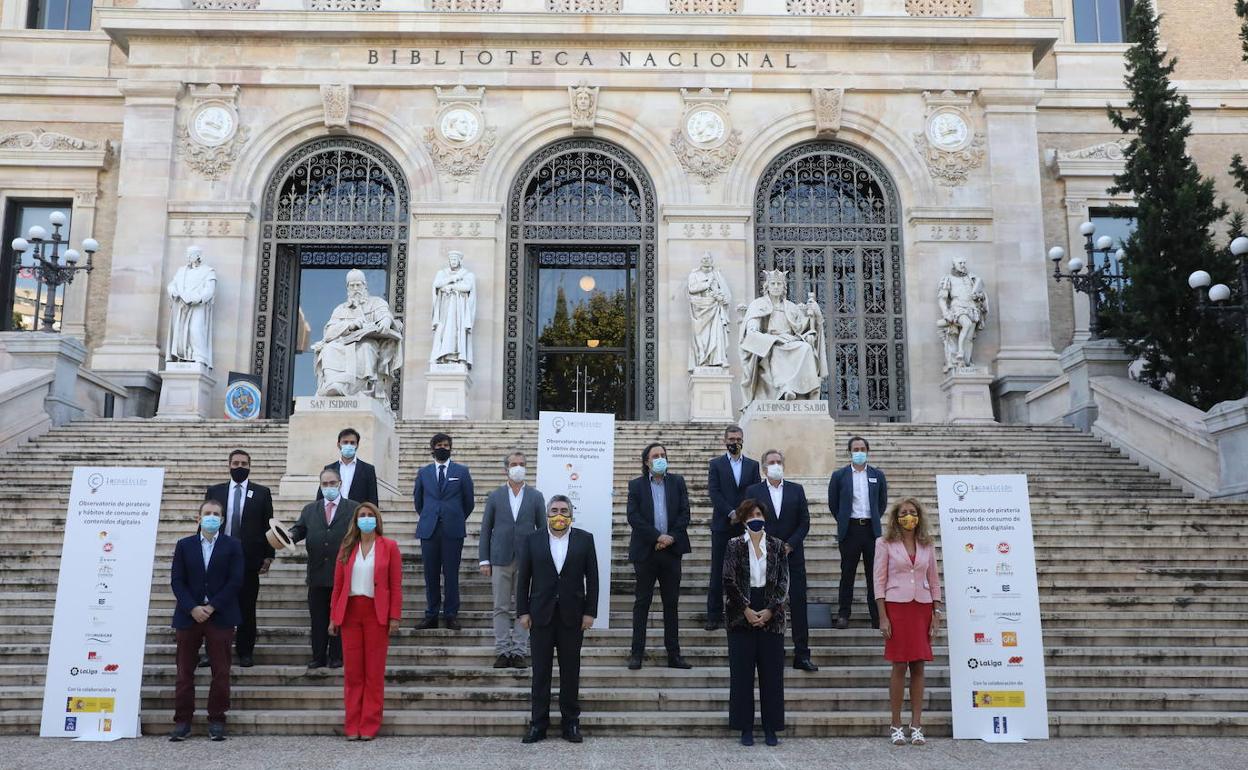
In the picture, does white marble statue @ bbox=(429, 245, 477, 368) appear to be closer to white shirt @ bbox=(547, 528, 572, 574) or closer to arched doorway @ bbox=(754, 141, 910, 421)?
arched doorway @ bbox=(754, 141, 910, 421)

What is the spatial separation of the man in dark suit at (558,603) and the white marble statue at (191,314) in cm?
1430

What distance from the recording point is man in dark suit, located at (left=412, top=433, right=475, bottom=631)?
9.54 meters

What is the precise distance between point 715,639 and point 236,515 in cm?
406

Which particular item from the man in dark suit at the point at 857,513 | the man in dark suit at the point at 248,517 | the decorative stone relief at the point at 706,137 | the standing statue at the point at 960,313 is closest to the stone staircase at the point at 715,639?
the man in dark suit at the point at 857,513

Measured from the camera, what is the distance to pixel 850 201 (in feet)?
75.0

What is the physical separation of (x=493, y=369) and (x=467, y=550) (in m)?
10.2

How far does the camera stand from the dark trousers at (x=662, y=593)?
894 cm

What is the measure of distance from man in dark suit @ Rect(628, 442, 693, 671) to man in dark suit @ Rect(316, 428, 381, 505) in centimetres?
230

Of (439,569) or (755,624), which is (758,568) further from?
(439,569)

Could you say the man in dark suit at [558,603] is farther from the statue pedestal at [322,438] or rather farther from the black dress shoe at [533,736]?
the statue pedestal at [322,438]

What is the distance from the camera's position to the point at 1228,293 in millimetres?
→ 15484

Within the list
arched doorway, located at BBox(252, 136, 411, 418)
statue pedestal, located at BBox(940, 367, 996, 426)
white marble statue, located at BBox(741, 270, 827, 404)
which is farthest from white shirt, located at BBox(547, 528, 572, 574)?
arched doorway, located at BBox(252, 136, 411, 418)

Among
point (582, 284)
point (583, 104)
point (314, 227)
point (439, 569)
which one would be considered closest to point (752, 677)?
point (439, 569)

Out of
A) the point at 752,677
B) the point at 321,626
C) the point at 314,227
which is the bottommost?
the point at 752,677
